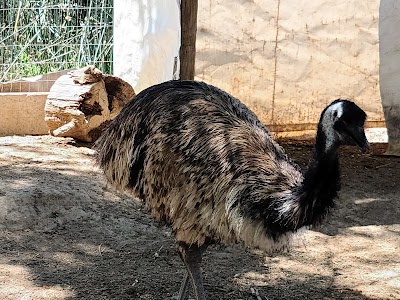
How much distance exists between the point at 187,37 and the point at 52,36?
2009 millimetres

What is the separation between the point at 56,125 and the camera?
634 centimetres

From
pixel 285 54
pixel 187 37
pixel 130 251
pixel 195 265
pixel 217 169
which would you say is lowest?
pixel 130 251

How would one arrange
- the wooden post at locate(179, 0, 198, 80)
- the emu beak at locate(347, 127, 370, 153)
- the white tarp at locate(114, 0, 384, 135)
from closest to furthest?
1. the emu beak at locate(347, 127, 370, 153)
2. the wooden post at locate(179, 0, 198, 80)
3. the white tarp at locate(114, 0, 384, 135)

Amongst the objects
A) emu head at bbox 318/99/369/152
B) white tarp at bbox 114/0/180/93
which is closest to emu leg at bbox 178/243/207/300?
emu head at bbox 318/99/369/152

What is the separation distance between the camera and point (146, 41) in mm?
6418

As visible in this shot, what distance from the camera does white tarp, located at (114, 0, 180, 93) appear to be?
244 inches

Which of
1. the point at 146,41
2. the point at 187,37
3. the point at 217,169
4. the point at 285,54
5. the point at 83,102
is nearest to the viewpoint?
the point at 217,169

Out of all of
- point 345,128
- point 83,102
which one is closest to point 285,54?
point 83,102

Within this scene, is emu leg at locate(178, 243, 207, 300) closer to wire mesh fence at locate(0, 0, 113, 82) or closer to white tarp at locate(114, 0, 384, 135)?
white tarp at locate(114, 0, 384, 135)

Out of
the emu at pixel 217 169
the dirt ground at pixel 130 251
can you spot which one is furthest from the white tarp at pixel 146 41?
the emu at pixel 217 169

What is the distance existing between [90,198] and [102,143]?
3.98 feet

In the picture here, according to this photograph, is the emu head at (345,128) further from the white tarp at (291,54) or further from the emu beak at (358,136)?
the white tarp at (291,54)

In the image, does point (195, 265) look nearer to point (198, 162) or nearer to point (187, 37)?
point (198, 162)

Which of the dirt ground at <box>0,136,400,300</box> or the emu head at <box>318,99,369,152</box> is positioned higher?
the emu head at <box>318,99,369,152</box>
